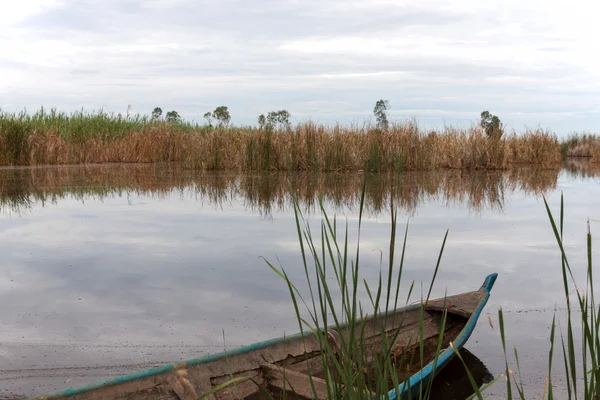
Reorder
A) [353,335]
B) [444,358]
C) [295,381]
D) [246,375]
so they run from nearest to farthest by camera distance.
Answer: [353,335] → [295,381] → [246,375] → [444,358]

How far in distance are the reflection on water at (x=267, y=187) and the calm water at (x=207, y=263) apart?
0.07 metres

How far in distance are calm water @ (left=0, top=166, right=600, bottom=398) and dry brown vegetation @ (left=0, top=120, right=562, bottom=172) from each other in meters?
2.24

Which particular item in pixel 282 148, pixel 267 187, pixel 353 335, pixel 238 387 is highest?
pixel 282 148

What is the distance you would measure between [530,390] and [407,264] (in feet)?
10.9

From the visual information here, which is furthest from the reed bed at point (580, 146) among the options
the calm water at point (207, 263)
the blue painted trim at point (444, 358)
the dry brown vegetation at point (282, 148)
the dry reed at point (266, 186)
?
the blue painted trim at point (444, 358)

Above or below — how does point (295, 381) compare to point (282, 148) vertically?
below

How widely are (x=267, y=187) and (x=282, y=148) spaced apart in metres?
3.01

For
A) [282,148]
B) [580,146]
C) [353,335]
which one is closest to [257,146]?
[282,148]

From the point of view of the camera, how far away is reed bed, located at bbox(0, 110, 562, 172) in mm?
17188

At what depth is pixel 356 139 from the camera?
1758 cm

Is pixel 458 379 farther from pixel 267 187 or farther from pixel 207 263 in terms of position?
pixel 267 187

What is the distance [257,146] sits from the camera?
17562 millimetres

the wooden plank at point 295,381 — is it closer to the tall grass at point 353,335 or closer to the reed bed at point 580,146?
the tall grass at point 353,335

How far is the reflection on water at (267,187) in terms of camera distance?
12094mm
